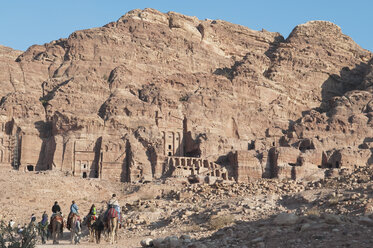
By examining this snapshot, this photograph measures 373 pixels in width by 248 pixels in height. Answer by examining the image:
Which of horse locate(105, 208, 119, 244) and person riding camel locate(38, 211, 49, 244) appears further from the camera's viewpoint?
person riding camel locate(38, 211, 49, 244)

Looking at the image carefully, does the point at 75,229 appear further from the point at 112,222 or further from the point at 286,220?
the point at 286,220

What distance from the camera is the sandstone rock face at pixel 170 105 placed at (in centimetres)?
5819

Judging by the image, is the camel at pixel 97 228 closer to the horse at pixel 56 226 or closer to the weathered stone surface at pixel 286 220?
the horse at pixel 56 226

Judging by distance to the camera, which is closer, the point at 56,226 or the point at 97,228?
the point at 97,228

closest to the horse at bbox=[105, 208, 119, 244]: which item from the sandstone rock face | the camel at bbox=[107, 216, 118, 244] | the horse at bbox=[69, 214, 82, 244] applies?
the camel at bbox=[107, 216, 118, 244]

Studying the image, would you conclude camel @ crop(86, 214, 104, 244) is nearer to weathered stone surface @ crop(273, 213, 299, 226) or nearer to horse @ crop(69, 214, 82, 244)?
horse @ crop(69, 214, 82, 244)

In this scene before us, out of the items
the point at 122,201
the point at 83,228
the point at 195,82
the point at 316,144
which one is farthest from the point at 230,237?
the point at 195,82

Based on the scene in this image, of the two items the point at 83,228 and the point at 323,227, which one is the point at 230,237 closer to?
the point at 323,227

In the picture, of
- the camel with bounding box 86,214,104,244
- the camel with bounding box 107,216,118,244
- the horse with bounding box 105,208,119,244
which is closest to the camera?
the horse with bounding box 105,208,119,244

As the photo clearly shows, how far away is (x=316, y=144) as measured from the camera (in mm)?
62812

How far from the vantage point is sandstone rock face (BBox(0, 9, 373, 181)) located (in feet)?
191

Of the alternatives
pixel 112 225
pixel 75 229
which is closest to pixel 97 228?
pixel 112 225

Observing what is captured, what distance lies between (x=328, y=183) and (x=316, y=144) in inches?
1075

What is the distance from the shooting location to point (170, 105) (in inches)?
2576
